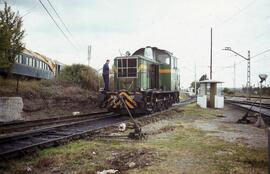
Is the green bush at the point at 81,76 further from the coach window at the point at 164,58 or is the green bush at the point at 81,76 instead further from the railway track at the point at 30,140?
the railway track at the point at 30,140

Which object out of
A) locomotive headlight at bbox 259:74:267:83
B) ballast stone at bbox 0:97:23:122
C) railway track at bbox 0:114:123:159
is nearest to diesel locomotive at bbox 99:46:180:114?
ballast stone at bbox 0:97:23:122

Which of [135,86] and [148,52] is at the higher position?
[148,52]

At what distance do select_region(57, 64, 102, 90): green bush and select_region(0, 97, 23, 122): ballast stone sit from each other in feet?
31.5

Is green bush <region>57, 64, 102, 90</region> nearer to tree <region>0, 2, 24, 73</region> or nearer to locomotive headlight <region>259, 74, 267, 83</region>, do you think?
tree <region>0, 2, 24, 73</region>

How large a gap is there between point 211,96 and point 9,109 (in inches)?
615

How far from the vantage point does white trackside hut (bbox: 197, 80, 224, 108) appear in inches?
876

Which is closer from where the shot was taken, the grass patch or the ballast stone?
the grass patch

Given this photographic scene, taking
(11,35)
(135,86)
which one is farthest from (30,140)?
(11,35)

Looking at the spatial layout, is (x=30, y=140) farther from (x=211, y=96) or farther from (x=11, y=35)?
(x=211, y=96)

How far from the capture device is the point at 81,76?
22.4m

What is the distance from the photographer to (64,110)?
17.2 meters

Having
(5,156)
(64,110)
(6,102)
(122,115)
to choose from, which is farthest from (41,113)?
(5,156)

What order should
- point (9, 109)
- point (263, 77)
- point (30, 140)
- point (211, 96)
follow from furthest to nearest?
1. point (211, 96)
2. point (263, 77)
3. point (9, 109)
4. point (30, 140)

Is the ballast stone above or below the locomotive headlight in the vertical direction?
below
